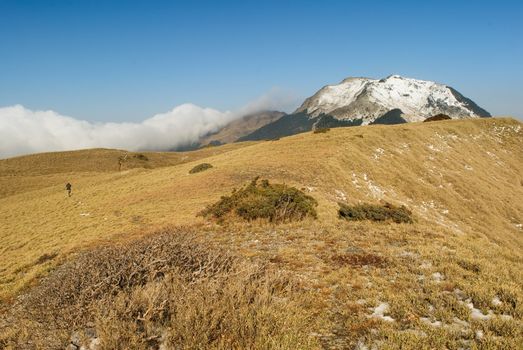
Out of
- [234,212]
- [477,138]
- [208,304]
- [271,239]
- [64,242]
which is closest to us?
[208,304]

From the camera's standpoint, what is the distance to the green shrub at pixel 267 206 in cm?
1956

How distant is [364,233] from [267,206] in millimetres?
6167

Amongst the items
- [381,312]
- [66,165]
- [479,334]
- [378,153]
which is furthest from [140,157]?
[479,334]

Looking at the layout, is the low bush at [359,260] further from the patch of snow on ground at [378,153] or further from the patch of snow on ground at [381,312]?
the patch of snow on ground at [378,153]

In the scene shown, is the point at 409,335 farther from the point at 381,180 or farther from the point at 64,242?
the point at 381,180

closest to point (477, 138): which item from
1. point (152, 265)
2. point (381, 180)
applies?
point (381, 180)

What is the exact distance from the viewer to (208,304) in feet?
22.3

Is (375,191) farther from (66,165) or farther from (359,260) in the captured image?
(66,165)

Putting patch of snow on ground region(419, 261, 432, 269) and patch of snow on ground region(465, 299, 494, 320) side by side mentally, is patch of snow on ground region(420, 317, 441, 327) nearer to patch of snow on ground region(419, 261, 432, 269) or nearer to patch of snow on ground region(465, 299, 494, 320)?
patch of snow on ground region(465, 299, 494, 320)

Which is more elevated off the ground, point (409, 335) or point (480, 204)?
point (409, 335)

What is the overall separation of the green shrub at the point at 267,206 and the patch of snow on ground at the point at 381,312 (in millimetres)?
10648

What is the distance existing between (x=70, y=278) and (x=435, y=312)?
8.91m

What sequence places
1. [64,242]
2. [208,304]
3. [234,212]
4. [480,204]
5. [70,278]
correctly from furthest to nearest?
1. [480,204]
2. [64,242]
3. [234,212]
4. [70,278]
5. [208,304]

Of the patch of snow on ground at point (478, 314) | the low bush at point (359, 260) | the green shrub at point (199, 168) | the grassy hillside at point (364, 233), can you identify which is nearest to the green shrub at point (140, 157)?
the grassy hillside at point (364, 233)
